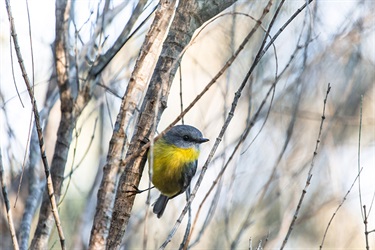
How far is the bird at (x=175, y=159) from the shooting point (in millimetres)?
4102

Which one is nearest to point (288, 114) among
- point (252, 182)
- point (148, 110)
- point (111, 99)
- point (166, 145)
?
point (252, 182)

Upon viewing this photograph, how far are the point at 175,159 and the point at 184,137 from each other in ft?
0.61

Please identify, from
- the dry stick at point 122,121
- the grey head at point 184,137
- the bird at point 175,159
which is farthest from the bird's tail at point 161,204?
the dry stick at point 122,121

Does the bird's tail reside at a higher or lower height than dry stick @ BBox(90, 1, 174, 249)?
higher

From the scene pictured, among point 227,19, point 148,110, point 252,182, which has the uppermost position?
point 227,19

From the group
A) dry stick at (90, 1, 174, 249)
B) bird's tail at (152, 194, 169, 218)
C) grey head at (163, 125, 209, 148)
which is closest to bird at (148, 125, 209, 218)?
grey head at (163, 125, 209, 148)

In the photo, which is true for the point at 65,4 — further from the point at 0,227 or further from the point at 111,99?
the point at 0,227

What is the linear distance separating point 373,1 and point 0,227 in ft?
15.2

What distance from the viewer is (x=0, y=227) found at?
605 centimetres

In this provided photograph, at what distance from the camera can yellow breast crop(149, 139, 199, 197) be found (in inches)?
161

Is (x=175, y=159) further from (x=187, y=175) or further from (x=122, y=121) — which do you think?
(x=122, y=121)

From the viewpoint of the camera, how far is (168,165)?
4.10 meters

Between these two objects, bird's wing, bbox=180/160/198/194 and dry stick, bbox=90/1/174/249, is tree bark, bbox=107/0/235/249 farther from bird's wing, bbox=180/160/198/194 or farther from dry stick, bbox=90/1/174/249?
bird's wing, bbox=180/160/198/194

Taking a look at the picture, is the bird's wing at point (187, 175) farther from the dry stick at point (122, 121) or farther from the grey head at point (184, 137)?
the dry stick at point (122, 121)
